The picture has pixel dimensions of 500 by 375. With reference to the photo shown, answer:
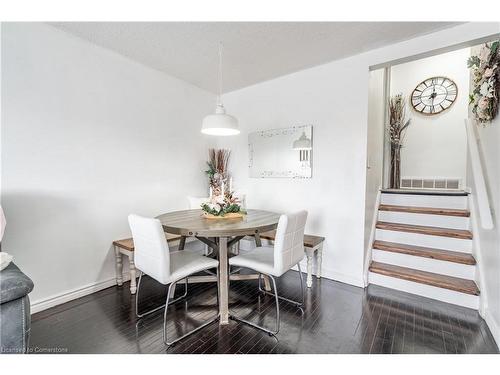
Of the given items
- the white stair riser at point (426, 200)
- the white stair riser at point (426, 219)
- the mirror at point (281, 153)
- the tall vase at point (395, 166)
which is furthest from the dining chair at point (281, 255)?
the tall vase at point (395, 166)

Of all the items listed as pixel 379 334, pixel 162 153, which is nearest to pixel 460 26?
pixel 379 334

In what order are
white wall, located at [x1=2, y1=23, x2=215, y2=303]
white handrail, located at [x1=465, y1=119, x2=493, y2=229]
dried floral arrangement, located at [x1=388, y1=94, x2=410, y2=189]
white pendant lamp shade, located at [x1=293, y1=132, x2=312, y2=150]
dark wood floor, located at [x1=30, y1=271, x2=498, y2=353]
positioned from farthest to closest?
dried floral arrangement, located at [x1=388, y1=94, x2=410, y2=189], white pendant lamp shade, located at [x1=293, y1=132, x2=312, y2=150], white wall, located at [x1=2, y1=23, x2=215, y2=303], white handrail, located at [x1=465, y1=119, x2=493, y2=229], dark wood floor, located at [x1=30, y1=271, x2=498, y2=353]

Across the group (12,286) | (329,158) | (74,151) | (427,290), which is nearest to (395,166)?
(329,158)

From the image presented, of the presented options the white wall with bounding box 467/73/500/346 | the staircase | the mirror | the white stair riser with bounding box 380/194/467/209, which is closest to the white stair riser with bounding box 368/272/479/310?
the staircase

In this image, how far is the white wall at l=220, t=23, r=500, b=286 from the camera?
2.58 metres

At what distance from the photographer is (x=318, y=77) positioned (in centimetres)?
287

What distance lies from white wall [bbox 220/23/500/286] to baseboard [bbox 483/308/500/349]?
980 mm

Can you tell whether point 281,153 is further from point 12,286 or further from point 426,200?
point 12,286

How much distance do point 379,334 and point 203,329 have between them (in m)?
1.33

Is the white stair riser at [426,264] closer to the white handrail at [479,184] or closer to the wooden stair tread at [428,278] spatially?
the wooden stair tread at [428,278]

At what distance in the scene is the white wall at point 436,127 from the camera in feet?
12.1

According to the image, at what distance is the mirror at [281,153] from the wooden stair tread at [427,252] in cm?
117

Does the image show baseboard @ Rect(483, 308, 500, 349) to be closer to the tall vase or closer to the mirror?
the mirror

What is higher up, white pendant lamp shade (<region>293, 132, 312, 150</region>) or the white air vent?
white pendant lamp shade (<region>293, 132, 312, 150</region>)
